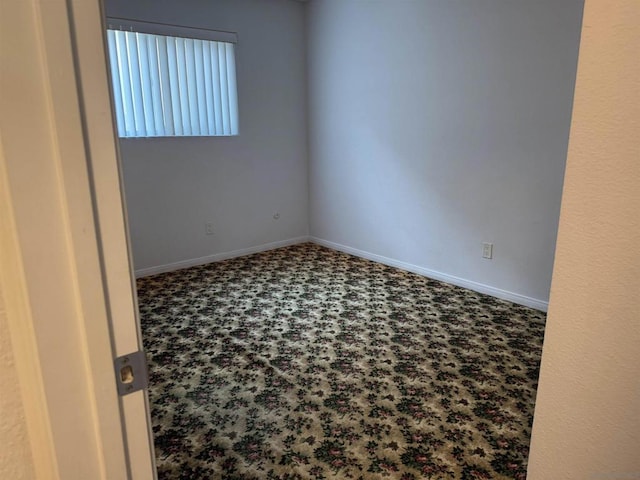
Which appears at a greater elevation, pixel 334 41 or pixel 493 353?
pixel 334 41

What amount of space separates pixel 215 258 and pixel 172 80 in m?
1.80

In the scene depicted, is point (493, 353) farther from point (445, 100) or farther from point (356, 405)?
point (445, 100)

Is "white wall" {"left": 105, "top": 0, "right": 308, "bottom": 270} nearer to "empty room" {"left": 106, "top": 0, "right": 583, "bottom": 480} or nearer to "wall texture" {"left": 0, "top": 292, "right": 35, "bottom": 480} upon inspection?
"empty room" {"left": 106, "top": 0, "right": 583, "bottom": 480}

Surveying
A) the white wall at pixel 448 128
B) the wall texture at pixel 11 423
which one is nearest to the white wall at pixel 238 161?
the white wall at pixel 448 128

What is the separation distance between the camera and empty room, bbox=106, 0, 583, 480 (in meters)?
2.11

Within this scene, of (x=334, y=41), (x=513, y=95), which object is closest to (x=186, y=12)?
(x=334, y=41)

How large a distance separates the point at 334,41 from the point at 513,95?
82.6 inches

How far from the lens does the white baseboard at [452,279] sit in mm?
3381

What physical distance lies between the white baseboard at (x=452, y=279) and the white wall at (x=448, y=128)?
0.7 inches

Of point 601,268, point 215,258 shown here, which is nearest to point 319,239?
point 215,258

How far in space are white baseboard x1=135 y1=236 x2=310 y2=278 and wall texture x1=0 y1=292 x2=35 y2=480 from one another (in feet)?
11.8

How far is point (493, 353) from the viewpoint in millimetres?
2734

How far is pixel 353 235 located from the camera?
4.79 metres

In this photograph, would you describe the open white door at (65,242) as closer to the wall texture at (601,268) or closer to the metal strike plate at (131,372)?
the metal strike plate at (131,372)
